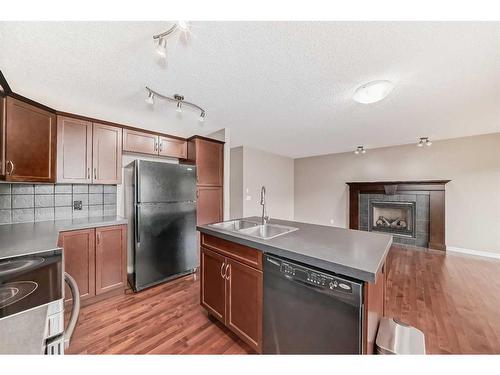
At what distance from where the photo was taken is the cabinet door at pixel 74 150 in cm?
202

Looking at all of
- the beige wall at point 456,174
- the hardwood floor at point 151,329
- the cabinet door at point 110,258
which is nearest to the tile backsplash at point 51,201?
the cabinet door at point 110,258

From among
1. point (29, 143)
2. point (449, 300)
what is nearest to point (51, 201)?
point (29, 143)

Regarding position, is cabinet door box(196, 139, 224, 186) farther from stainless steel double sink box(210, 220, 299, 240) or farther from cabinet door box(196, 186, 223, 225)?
stainless steel double sink box(210, 220, 299, 240)

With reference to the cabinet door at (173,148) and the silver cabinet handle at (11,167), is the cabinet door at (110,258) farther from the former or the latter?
the cabinet door at (173,148)

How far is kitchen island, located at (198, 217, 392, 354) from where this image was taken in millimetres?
906

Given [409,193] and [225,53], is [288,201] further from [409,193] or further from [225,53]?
[225,53]

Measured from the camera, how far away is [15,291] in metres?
0.87

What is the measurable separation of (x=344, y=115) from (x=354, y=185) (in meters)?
2.83

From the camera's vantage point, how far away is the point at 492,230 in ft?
11.5

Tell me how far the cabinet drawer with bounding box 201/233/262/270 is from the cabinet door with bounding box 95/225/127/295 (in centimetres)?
115

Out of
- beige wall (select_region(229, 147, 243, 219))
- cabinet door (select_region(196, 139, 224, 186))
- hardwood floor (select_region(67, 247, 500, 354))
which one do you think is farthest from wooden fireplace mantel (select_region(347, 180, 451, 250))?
cabinet door (select_region(196, 139, 224, 186))

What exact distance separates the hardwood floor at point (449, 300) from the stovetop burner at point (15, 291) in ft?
8.35

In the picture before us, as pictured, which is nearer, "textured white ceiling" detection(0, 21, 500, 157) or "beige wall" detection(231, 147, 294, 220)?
"textured white ceiling" detection(0, 21, 500, 157)
